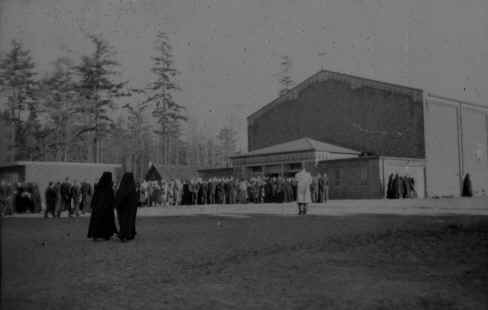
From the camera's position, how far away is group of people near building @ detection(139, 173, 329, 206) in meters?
30.5

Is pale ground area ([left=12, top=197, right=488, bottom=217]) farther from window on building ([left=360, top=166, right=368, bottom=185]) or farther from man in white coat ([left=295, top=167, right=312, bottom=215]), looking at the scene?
window on building ([left=360, top=166, right=368, bottom=185])

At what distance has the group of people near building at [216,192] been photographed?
1203 inches

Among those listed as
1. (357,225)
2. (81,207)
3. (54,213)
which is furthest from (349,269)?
(81,207)

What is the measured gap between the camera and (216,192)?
3117 centimetres

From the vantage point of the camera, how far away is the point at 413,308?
440 centimetres

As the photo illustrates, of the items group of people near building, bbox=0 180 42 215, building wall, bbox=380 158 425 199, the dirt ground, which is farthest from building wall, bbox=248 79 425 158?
the dirt ground

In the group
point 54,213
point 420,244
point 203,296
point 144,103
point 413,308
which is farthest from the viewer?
point 144,103

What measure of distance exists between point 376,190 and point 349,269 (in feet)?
84.8

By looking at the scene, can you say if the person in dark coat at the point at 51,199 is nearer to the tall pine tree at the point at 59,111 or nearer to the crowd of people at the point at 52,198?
the crowd of people at the point at 52,198

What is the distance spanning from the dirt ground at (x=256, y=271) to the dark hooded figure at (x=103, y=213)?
16.0 inches

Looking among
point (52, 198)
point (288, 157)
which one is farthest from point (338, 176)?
point (52, 198)

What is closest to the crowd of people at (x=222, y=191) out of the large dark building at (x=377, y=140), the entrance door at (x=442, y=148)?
the large dark building at (x=377, y=140)

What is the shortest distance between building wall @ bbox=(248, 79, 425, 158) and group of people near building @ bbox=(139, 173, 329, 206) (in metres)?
7.99

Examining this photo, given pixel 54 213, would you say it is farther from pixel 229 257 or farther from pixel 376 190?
pixel 376 190
